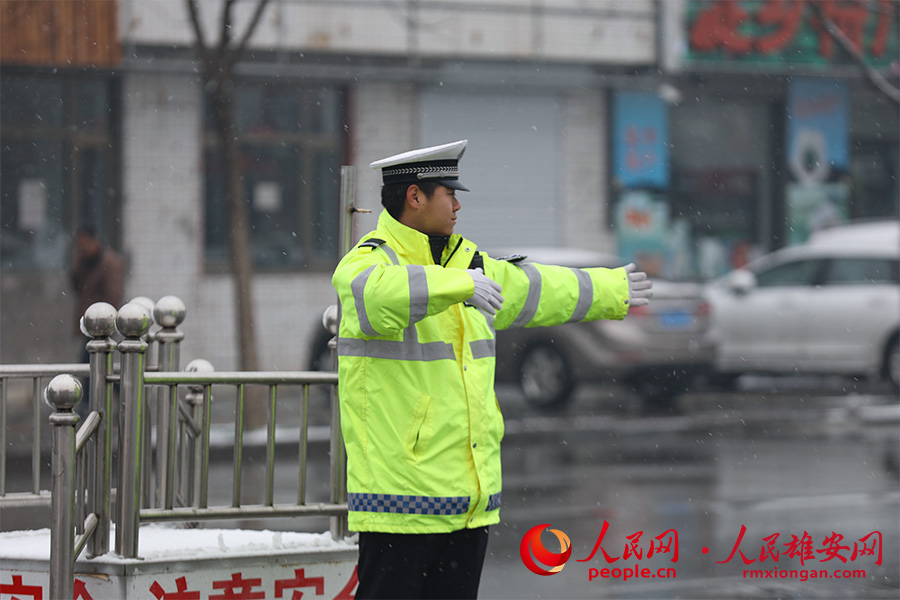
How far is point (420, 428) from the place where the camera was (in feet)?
12.5

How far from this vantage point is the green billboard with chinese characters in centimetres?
1948

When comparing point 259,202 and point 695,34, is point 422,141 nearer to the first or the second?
point 259,202

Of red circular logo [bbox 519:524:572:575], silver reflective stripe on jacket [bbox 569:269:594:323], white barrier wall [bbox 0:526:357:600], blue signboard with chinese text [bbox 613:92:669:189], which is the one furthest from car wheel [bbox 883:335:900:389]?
silver reflective stripe on jacket [bbox 569:269:594:323]

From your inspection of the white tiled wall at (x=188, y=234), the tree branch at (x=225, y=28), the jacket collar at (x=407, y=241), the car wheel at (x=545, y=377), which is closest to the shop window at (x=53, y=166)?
the white tiled wall at (x=188, y=234)

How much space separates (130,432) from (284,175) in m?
13.6

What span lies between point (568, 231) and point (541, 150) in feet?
3.96

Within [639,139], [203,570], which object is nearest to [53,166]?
[639,139]

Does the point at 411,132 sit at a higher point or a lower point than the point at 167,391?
higher

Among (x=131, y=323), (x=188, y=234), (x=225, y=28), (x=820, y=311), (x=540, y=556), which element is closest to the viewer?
(x=131, y=323)

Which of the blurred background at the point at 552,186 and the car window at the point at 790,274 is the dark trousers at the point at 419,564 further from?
the car window at the point at 790,274

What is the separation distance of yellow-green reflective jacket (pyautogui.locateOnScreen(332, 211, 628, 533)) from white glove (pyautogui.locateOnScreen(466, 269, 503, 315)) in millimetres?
58

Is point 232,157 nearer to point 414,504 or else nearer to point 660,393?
point 660,393

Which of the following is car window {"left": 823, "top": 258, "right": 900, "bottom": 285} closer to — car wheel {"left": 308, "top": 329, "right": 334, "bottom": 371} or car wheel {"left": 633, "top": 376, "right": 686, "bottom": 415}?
car wheel {"left": 633, "top": 376, "right": 686, "bottom": 415}

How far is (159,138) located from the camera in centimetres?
1708
